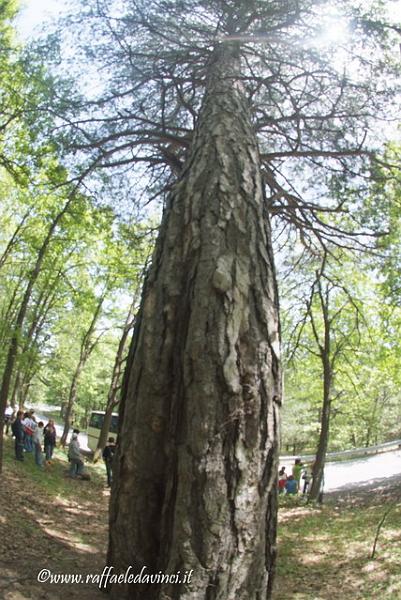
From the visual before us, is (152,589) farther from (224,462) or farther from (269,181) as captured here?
(269,181)

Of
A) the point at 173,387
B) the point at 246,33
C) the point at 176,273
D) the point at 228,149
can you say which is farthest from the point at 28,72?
the point at 173,387

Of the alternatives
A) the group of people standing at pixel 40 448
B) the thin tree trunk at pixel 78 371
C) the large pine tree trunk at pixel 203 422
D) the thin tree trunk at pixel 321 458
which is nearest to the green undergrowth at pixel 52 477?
the group of people standing at pixel 40 448

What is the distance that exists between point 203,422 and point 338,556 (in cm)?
606

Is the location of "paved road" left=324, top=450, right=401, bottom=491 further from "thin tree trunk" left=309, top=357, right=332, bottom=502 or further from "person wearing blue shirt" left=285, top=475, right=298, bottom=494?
"thin tree trunk" left=309, top=357, right=332, bottom=502

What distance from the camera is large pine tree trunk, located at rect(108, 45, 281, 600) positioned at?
A: 1.77 meters

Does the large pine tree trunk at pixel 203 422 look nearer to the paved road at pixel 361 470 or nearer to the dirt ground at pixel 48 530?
the dirt ground at pixel 48 530

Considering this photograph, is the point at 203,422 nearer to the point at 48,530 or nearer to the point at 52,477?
the point at 48,530

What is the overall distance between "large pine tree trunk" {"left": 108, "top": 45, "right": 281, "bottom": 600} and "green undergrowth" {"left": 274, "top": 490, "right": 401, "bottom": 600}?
3.55 meters

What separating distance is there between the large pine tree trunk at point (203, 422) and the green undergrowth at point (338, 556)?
3.55 m

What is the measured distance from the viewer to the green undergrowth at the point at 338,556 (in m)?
4.90

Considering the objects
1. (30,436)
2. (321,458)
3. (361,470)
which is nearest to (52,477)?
(30,436)

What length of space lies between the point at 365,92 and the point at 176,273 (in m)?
4.76

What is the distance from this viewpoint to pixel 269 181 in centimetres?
538

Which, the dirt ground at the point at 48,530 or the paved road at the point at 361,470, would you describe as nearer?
the dirt ground at the point at 48,530
